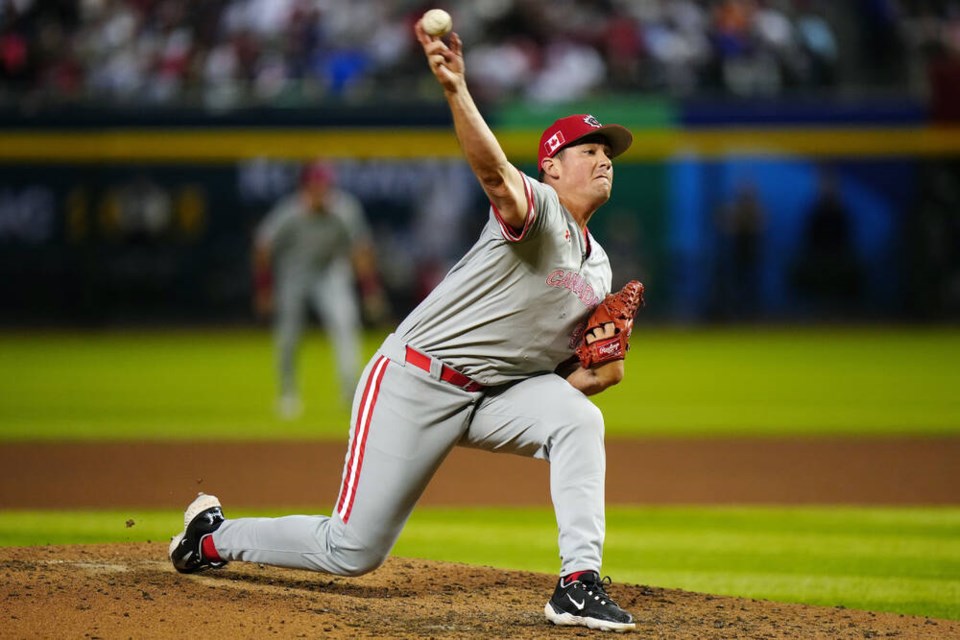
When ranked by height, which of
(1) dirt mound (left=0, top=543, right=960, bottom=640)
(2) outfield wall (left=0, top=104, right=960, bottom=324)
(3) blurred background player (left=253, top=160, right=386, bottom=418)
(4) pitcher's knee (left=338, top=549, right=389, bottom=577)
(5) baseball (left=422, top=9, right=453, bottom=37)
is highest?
(2) outfield wall (left=0, top=104, right=960, bottom=324)

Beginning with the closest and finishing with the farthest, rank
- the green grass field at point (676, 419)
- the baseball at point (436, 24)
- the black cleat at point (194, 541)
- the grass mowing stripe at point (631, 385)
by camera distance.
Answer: the baseball at point (436, 24)
the black cleat at point (194, 541)
the green grass field at point (676, 419)
the grass mowing stripe at point (631, 385)

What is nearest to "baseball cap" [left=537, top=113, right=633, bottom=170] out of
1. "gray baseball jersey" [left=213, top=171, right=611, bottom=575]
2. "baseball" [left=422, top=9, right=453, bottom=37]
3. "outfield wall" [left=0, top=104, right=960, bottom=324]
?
"gray baseball jersey" [left=213, top=171, right=611, bottom=575]

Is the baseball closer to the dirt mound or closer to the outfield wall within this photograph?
the dirt mound

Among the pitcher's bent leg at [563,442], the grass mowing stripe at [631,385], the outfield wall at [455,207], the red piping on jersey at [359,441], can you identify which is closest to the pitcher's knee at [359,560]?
the red piping on jersey at [359,441]

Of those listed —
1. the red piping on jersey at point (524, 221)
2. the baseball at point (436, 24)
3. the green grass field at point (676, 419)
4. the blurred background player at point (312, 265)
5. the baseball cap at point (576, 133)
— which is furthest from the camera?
the blurred background player at point (312, 265)

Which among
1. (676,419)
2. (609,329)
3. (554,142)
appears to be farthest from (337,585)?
(676,419)

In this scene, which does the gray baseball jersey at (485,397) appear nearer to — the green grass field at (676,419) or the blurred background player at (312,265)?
the green grass field at (676,419)

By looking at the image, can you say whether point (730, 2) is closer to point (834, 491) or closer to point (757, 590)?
point (834, 491)

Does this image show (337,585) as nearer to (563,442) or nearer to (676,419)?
(563,442)
